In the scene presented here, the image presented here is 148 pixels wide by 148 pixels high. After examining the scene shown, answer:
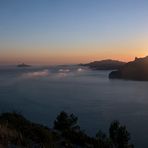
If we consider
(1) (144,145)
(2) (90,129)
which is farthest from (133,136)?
(2) (90,129)

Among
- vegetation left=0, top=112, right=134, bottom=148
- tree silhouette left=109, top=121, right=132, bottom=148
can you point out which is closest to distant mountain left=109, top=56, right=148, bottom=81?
tree silhouette left=109, top=121, right=132, bottom=148

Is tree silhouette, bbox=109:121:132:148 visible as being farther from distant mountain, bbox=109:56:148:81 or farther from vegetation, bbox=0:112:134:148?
distant mountain, bbox=109:56:148:81

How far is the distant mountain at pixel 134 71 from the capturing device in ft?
438

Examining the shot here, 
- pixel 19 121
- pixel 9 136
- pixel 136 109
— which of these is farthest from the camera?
pixel 136 109

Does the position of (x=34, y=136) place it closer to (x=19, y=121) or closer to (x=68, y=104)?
(x=19, y=121)

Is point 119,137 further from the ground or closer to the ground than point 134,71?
closer to the ground

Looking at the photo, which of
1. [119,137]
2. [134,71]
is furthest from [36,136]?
[134,71]

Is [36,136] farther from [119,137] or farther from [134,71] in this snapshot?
[134,71]

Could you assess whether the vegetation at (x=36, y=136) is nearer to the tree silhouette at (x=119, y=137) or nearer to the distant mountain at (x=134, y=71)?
the tree silhouette at (x=119, y=137)

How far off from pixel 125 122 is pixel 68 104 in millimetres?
13406

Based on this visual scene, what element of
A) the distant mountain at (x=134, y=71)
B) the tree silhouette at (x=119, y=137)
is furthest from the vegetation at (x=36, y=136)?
the distant mountain at (x=134, y=71)

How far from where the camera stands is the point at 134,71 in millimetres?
141125

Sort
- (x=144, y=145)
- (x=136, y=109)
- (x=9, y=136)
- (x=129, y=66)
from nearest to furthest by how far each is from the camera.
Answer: (x=9, y=136) → (x=144, y=145) → (x=136, y=109) → (x=129, y=66)

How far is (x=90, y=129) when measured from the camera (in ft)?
115
